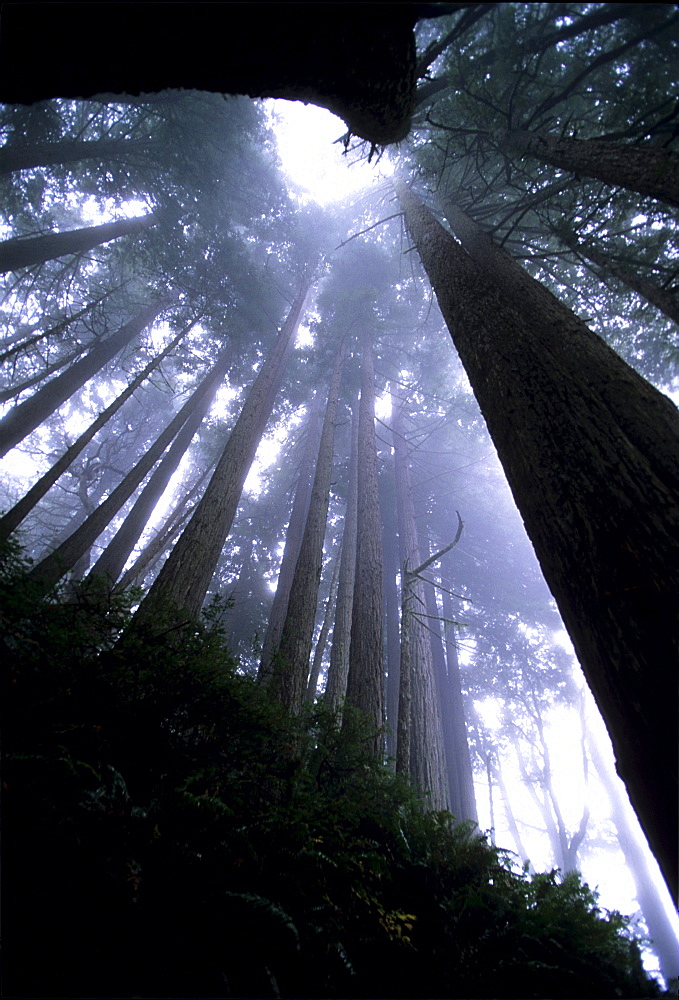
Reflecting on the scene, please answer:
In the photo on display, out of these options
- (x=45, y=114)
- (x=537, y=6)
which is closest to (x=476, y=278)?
(x=537, y=6)

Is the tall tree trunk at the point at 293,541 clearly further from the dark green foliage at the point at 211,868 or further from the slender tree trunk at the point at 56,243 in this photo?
the slender tree trunk at the point at 56,243

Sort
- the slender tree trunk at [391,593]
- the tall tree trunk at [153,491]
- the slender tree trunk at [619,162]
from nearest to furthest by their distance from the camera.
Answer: the slender tree trunk at [619,162]
the tall tree trunk at [153,491]
the slender tree trunk at [391,593]

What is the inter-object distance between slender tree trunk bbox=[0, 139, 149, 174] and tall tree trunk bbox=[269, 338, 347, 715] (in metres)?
9.19

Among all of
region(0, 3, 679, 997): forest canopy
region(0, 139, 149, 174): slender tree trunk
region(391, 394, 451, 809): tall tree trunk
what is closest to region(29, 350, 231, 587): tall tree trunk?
region(0, 3, 679, 997): forest canopy

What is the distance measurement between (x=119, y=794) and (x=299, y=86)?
3930mm

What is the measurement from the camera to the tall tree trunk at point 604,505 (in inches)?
49.2

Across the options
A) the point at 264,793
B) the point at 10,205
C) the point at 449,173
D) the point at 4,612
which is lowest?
the point at 264,793

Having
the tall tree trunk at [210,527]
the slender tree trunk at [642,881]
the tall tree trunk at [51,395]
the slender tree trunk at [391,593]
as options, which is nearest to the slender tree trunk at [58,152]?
the tall tree trunk at [51,395]

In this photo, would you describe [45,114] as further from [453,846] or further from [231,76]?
[453,846]

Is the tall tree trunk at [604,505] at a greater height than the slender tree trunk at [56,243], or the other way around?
the slender tree trunk at [56,243]

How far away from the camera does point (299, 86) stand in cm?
239

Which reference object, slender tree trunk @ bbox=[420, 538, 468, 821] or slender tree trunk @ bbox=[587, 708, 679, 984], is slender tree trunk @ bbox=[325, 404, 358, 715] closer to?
slender tree trunk @ bbox=[420, 538, 468, 821]

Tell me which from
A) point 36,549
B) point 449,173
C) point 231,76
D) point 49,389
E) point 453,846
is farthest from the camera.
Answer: point 36,549

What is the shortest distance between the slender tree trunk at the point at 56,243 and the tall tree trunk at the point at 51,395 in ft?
7.83
